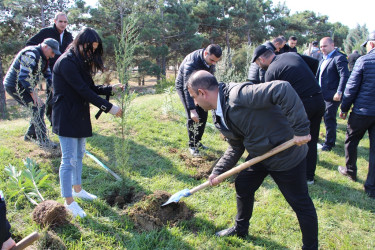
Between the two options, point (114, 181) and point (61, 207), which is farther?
point (114, 181)

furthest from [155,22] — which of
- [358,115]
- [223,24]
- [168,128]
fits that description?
[358,115]

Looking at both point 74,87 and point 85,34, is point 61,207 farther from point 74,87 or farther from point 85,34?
point 85,34

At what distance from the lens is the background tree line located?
18.7 m

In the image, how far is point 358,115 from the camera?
4.09 m

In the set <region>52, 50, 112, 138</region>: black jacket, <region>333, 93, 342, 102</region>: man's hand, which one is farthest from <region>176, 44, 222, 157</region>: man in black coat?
<region>333, 93, 342, 102</region>: man's hand

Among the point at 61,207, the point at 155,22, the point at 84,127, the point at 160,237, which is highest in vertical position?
the point at 155,22

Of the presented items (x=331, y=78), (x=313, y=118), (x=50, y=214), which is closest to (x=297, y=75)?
(x=313, y=118)

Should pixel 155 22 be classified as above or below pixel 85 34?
above

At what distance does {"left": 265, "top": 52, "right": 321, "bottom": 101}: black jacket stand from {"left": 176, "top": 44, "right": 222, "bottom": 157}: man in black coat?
99cm

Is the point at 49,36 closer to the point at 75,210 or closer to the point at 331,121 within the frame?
the point at 75,210

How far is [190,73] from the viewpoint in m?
4.55

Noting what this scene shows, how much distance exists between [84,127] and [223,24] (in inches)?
1031

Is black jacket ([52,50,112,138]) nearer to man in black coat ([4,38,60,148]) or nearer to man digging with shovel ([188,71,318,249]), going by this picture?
man digging with shovel ([188,71,318,249])

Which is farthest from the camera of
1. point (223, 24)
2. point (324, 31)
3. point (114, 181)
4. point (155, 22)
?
point (324, 31)
